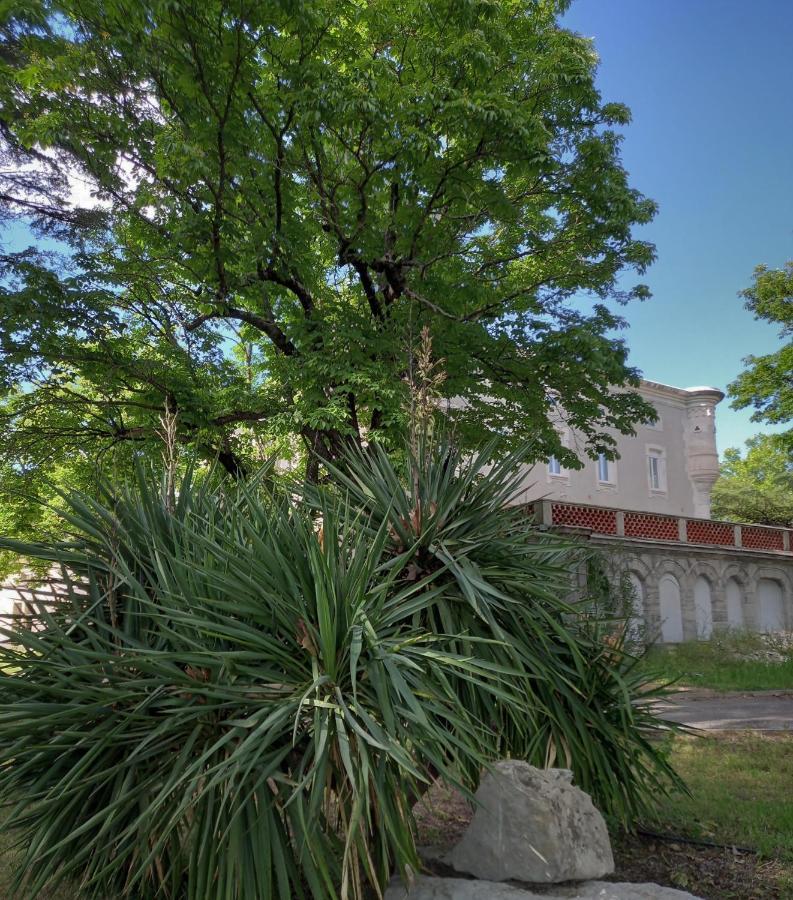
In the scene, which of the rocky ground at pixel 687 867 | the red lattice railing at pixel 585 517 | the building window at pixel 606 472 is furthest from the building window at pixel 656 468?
the rocky ground at pixel 687 867

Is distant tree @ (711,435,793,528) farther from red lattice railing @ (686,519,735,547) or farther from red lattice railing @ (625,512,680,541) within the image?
red lattice railing @ (625,512,680,541)

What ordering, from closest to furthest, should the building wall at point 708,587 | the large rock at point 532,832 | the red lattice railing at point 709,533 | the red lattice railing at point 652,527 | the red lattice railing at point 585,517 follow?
the large rock at point 532,832
the red lattice railing at point 585,517
the red lattice railing at point 652,527
the building wall at point 708,587
the red lattice railing at point 709,533

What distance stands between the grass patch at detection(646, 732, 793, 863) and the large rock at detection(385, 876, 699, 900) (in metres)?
1.48

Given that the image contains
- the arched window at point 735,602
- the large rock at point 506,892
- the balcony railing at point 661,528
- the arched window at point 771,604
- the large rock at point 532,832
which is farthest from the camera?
the arched window at point 771,604

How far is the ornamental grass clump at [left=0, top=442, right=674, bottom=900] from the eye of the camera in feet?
9.52

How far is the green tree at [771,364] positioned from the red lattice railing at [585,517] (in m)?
6.03

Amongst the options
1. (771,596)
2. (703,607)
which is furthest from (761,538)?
(703,607)

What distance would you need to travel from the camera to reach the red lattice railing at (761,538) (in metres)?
27.4

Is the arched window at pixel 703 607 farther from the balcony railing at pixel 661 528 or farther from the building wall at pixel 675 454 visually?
the building wall at pixel 675 454

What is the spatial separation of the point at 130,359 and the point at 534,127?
301 inches

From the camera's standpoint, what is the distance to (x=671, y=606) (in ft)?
81.5

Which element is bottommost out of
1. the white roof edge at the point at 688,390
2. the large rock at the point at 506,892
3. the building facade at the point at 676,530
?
the large rock at the point at 506,892

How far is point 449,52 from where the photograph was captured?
10711mm

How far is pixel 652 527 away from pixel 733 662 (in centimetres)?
658
